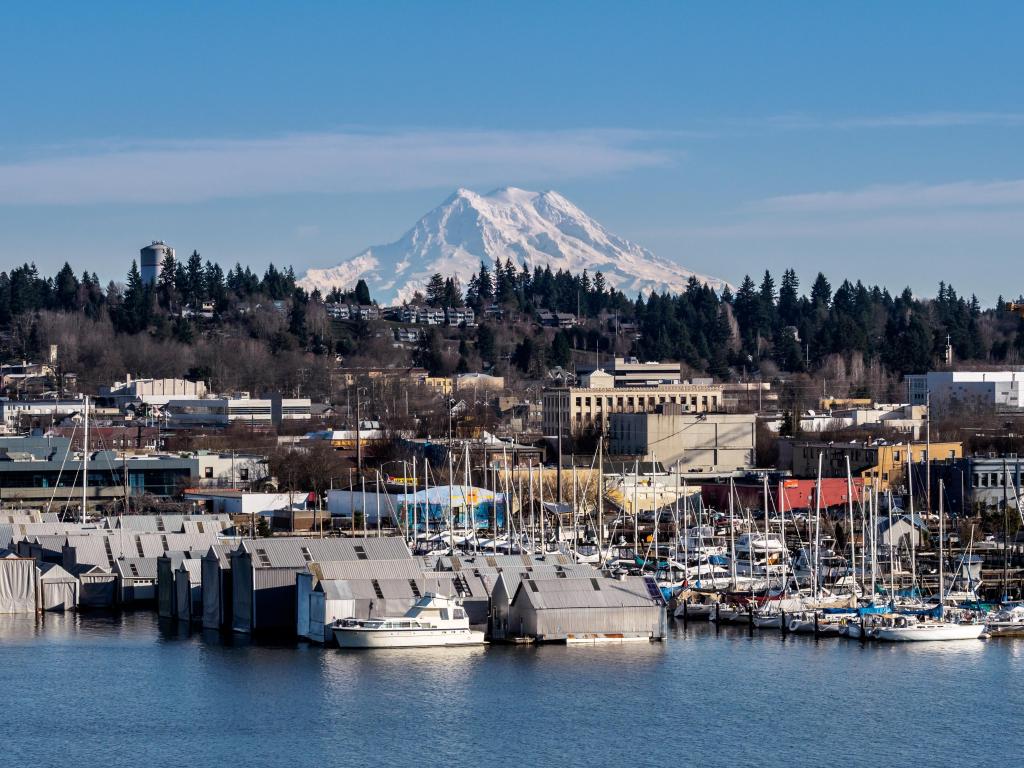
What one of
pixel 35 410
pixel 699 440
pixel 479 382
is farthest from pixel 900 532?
pixel 479 382

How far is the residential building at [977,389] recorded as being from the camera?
8306cm

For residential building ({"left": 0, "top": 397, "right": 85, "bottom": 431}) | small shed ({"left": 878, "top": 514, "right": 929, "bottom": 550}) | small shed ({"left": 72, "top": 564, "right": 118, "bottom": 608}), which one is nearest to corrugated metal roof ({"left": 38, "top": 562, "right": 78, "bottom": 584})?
small shed ({"left": 72, "top": 564, "right": 118, "bottom": 608})

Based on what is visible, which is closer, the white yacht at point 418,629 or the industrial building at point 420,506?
the white yacht at point 418,629

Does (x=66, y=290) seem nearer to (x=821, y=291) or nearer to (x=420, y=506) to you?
(x=821, y=291)

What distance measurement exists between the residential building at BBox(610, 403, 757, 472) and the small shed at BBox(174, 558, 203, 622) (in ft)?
104

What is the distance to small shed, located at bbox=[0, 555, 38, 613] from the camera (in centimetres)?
3102

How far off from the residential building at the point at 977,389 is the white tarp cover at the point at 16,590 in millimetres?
56225

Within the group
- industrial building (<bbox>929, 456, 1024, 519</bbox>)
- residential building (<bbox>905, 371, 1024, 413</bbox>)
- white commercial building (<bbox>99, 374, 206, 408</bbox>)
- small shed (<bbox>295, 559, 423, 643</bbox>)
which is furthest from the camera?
white commercial building (<bbox>99, 374, 206, 408</bbox>)

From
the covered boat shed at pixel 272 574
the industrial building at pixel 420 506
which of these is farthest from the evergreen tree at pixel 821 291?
the covered boat shed at pixel 272 574

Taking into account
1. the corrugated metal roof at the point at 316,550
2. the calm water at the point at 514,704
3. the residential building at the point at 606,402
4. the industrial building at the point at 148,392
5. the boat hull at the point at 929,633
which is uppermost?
the industrial building at the point at 148,392

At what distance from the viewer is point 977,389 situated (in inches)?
3381

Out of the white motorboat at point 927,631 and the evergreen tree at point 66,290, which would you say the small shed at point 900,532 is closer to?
the white motorboat at point 927,631

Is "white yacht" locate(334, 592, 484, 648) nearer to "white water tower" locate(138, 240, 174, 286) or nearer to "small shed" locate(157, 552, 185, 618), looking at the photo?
"small shed" locate(157, 552, 185, 618)

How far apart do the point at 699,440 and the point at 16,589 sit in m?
33.6
